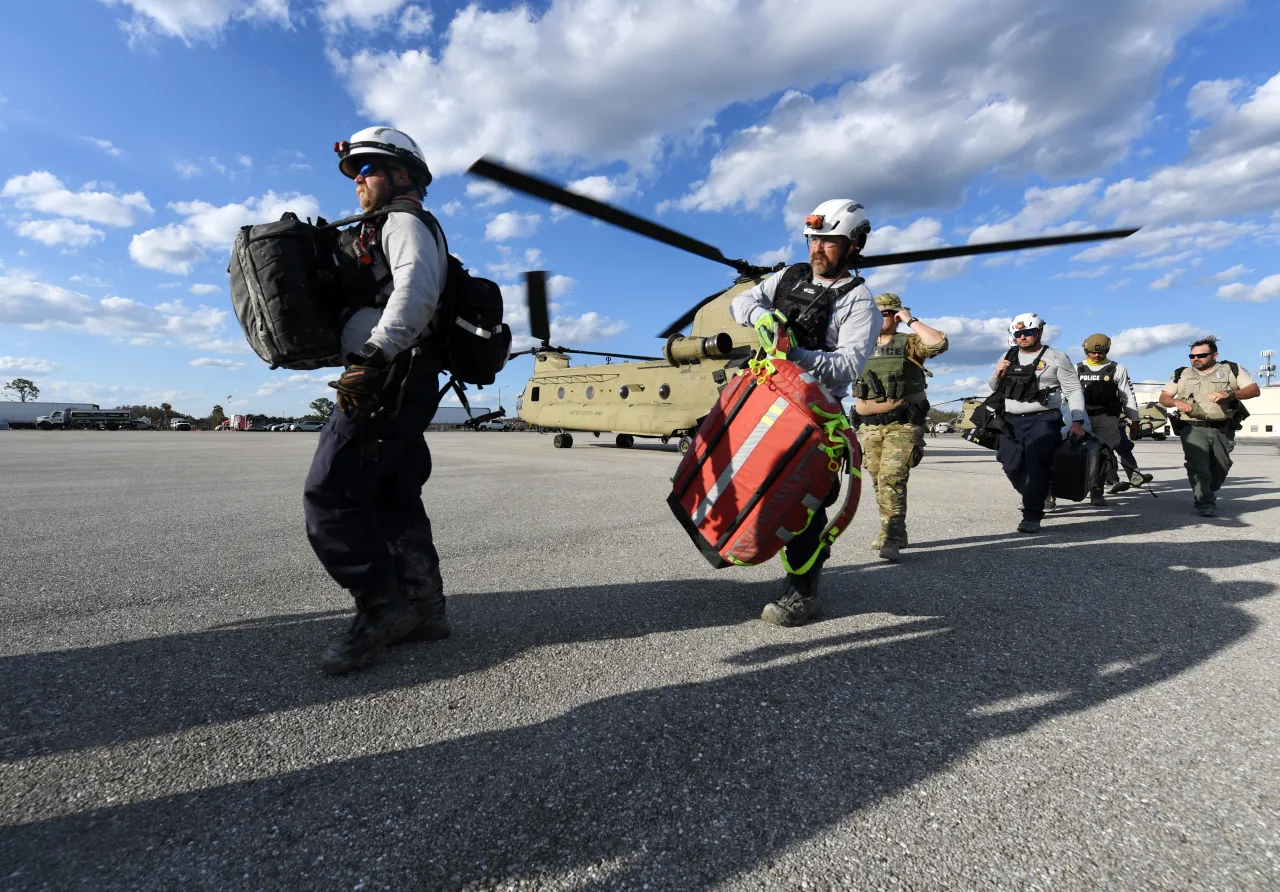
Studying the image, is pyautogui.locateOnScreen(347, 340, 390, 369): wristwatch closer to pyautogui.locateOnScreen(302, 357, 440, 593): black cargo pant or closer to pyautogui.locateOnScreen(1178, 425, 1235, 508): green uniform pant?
pyautogui.locateOnScreen(302, 357, 440, 593): black cargo pant

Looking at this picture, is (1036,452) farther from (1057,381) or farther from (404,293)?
(404,293)

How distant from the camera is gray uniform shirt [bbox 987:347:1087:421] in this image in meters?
5.32

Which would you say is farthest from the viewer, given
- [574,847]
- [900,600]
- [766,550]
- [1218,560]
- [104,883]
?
[1218,560]


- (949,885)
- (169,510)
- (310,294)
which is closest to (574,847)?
(949,885)

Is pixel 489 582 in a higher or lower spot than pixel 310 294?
lower

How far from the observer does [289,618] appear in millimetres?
2895

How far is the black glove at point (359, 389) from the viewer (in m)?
2.20

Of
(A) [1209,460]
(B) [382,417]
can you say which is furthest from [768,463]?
(A) [1209,460]

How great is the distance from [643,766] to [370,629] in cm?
129

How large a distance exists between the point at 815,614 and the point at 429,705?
182 centimetres

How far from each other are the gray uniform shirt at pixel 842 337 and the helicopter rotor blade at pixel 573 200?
2211mm

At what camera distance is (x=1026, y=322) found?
5.64 m

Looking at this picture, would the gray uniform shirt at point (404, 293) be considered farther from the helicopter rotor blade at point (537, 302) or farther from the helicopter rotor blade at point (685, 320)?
the helicopter rotor blade at point (685, 320)

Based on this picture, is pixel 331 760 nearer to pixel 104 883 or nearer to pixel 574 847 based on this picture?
pixel 104 883
